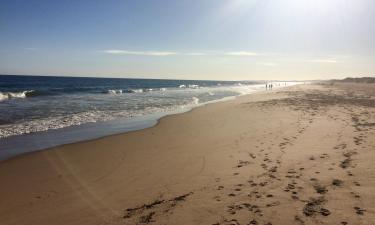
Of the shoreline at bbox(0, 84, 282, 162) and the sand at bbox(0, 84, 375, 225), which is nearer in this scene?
the sand at bbox(0, 84, 375, 225)

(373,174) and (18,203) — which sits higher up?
(373,174)

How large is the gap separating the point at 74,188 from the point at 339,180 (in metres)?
5.49

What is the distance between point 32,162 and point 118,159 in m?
2.39

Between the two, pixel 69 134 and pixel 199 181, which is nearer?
pixel 199 181

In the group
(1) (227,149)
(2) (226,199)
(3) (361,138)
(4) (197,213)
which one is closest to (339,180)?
(2) (226,199)

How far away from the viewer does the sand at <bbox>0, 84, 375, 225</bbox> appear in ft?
17.0

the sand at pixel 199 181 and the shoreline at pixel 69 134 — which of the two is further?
the shoreline at pixel 69 134

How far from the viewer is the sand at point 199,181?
5.17 m

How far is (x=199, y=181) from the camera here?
6934 millimetres

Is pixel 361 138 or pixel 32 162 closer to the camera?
pixel 32 162

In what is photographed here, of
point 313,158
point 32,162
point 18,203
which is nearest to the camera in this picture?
point 18,203

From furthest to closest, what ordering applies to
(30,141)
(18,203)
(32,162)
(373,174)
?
(30,141), (32,162), (373,174), (18,203)

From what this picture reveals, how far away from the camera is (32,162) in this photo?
8.94 m

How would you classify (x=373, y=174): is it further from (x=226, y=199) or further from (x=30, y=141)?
(x=30, y=141)
